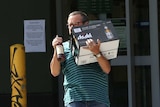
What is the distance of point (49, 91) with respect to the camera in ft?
23.1

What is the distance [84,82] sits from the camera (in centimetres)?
385

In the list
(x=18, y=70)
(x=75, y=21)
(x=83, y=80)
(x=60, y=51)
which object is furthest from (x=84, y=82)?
(x=18, y=70)

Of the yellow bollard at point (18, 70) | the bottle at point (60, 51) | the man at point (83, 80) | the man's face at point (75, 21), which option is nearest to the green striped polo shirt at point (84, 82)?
the man at point (83, 80)

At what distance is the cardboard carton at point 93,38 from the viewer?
3.74 meters

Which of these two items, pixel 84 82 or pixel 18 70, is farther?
pixel 18 70

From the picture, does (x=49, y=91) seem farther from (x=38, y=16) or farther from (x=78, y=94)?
(x=78, y=94)

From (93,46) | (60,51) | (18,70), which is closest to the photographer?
(93,46)

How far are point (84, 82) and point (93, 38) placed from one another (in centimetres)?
37

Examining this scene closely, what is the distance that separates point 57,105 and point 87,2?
1.69 meters

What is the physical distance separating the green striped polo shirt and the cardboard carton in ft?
0.32

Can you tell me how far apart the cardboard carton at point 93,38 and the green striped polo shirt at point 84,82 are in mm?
97

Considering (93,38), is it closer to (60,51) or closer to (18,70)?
(60,51)

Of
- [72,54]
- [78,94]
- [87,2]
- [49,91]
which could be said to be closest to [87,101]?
[78,94]

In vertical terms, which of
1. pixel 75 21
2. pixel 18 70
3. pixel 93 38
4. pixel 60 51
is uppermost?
pixel 75 21
